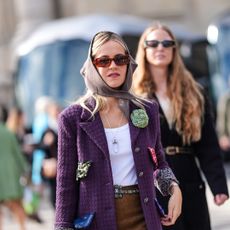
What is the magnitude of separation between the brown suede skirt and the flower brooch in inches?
10.8

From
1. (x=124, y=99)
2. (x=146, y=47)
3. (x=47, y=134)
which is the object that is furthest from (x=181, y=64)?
(x=47, y=134)

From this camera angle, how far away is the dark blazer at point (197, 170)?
15.9ft

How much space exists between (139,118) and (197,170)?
1.32 meters

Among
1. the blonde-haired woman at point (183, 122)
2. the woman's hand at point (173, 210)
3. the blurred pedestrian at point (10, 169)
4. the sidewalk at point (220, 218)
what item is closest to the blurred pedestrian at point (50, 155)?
the blurred pedestrian at point (10, 169)

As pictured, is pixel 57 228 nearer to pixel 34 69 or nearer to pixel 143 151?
pixel 143 151

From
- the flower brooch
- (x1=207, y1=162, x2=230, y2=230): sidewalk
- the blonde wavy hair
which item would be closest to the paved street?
(x1=207, y1=162, x2=230, y2=230): sidewalk

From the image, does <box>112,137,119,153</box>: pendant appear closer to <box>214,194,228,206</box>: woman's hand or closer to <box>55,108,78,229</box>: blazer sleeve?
<box>55,108,78,229</box>: blazer sleeve

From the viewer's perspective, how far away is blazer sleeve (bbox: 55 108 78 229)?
3.57 m

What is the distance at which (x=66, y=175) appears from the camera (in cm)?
Result: 360

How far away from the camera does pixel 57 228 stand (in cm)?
357

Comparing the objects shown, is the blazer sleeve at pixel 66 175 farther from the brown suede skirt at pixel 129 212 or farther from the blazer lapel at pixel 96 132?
the brown suede skirt at pixel 129 212

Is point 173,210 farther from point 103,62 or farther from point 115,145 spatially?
point 103,62

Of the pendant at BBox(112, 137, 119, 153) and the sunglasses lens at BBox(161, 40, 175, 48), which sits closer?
the pendant at BBox(112, 137, 119, 153)

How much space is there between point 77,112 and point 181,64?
5.07ft
